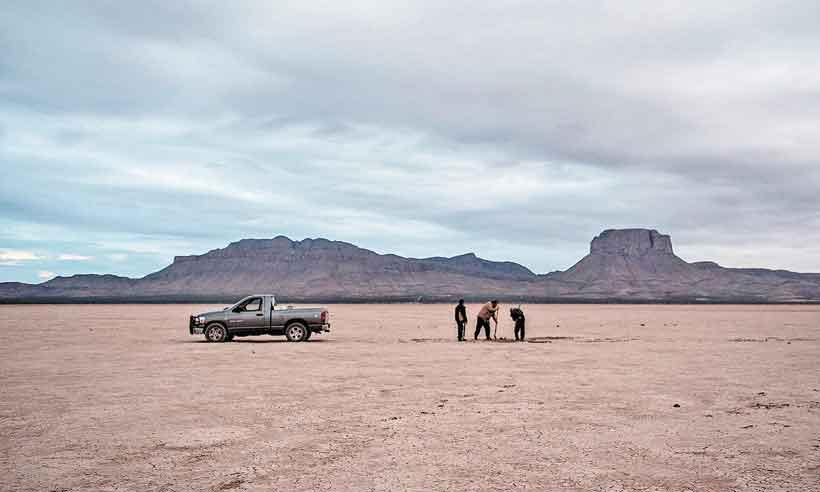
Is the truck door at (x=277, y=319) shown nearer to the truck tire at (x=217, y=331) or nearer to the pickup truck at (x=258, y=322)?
the pickup truck at (x=258, y=322)

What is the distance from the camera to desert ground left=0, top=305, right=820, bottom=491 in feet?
24.5

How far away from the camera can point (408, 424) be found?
1026 centimetres

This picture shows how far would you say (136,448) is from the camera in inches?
343

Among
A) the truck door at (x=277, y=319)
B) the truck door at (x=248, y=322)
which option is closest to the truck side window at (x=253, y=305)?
the truck door at (x=248, y=322)

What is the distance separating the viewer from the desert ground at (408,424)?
24.5 ft

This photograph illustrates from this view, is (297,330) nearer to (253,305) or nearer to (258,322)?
(258,322)

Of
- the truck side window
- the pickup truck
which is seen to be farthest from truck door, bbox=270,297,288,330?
the truck side window

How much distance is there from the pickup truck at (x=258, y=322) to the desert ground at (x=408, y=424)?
23.6 ft

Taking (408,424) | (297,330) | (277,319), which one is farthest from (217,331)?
(408,424)

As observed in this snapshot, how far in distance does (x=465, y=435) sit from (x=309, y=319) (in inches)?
735

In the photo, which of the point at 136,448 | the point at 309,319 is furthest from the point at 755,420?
the point at 309,319

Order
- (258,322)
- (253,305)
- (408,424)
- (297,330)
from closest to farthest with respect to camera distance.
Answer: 1. (408,424)
2. (258,322)
3. (297,330)
4. (253,305)

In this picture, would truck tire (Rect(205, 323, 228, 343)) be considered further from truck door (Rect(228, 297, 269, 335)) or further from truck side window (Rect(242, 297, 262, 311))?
truck side window (Rect(242, 297, 262, 311))

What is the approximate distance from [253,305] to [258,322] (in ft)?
3.31
